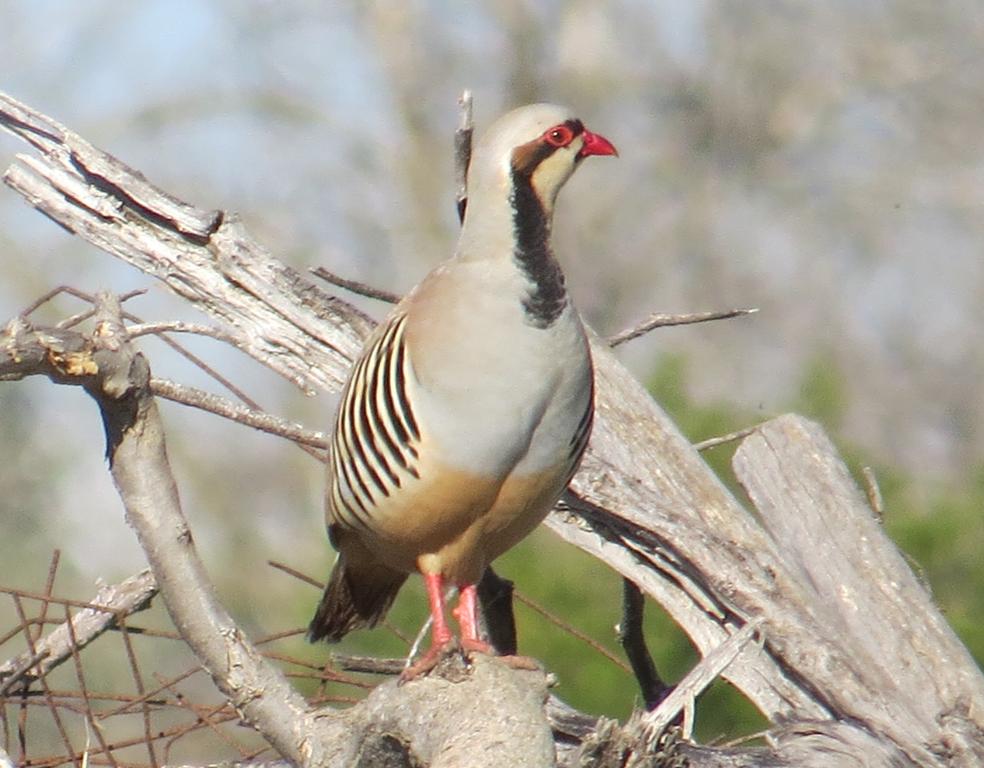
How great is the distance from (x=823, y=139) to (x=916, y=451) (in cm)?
373

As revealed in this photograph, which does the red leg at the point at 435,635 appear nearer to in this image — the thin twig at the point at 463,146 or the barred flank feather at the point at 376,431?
the barred flank feather at the point at 376,431

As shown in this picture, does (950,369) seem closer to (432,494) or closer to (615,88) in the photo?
(615,88)

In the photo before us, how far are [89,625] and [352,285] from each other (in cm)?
101

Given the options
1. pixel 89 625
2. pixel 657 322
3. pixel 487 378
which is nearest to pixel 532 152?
pixel 487 378

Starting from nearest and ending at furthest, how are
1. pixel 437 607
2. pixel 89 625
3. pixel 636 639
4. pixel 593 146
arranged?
pixel 593 146 → pixel 437 607 → pixel 89 625 → pixel 636 639

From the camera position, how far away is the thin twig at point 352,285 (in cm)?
412

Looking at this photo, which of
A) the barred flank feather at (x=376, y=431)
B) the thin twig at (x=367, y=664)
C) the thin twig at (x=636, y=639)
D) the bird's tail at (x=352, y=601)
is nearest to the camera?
the thin twig at (x=367, y=664)

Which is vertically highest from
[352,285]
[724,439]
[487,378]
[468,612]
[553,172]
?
[553,172]

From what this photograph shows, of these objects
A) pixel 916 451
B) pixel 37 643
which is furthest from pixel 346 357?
pixel 916 451

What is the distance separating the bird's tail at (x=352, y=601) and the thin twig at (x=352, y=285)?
688 mm

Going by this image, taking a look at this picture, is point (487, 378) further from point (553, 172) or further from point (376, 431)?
point (553, 172)

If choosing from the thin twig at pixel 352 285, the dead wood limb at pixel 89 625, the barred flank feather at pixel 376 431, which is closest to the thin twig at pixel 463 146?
the thin twig at pixel 352 285

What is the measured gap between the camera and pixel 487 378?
3.46 m

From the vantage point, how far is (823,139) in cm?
1823
